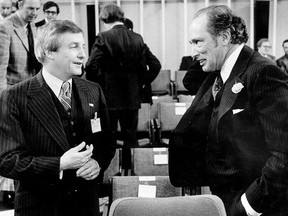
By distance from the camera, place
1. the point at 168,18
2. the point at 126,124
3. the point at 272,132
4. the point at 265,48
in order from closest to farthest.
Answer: the point at 272,132 < the point at 126,124 < the point at 265,48 < the point at 168,18

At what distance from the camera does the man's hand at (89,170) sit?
1959 millimetres

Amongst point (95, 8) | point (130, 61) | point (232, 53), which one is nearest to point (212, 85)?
point (232, 53)

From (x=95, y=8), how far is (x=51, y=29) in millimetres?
5423

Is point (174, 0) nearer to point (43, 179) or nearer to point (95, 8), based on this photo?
point (95, 8)

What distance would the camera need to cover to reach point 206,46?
1.75 meters

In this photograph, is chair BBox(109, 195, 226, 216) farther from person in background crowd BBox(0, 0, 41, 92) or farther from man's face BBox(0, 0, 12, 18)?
man's face BBox(0, 0, 12, 18)

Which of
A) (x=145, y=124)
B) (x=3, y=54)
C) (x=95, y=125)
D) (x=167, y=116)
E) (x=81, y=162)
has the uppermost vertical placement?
(x=3, y=54)

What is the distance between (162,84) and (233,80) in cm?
488

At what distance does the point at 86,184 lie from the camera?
2.04 m

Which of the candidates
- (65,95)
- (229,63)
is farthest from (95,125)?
(229,63)

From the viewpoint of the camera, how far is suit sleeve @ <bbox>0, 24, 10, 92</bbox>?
3238 mm

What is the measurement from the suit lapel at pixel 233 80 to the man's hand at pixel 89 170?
66cm

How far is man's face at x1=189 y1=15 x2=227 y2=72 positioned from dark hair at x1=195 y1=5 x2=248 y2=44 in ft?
0.07

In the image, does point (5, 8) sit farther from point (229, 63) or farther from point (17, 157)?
point (229, 63)
